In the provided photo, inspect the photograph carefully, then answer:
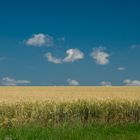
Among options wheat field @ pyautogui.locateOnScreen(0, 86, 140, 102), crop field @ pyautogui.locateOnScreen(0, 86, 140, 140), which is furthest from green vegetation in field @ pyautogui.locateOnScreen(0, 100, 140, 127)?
wheat field @ pyautogui.locateOnScreen(0, 86, 140, 102)

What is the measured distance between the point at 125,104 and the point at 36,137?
911 centimetres

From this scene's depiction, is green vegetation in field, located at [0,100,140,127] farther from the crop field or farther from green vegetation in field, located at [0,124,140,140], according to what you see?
green vegetation in field, located at [0,124,140,140]

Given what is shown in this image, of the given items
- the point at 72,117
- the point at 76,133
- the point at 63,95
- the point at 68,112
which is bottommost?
the point at 76,133

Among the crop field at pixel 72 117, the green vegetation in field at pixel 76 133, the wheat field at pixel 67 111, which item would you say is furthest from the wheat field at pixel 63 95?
the green vegetation in field at pixel 76 133

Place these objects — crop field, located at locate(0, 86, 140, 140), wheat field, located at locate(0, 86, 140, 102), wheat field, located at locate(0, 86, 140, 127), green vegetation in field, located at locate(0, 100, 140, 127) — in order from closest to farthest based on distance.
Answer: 1. crop field, located at locate(0, 86, 140, 140)
2. green vegetation in field, located at locate(0, 100, 140, 127)
3. wheat field, located at locate(0, 86, 140, 127)
4. wheat field, located at locate(0, 86, 140, 102)

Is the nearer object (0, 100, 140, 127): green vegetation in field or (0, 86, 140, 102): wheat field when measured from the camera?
(0, 100, 140, 127): green vegetation in field

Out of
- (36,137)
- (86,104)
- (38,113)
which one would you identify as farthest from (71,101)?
(36,137)

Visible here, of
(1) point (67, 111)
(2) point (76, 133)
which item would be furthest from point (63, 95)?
(2) point (76, 133)

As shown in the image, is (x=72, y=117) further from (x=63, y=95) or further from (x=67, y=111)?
(x=63, y=95)

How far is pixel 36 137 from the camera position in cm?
1405

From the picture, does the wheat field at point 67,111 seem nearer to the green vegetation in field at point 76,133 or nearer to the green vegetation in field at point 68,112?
the green vegetation in field at point 68,112

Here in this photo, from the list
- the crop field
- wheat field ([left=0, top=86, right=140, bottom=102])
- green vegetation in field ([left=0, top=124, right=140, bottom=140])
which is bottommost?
green vegetation in field ([left=0, top=124, right=140, bottom=140])

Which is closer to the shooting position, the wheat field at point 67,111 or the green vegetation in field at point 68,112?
the green vegetation in field at point 68,112

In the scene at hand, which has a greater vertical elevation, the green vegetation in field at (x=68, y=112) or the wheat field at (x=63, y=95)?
the wheat field at (x=63, y=95)
